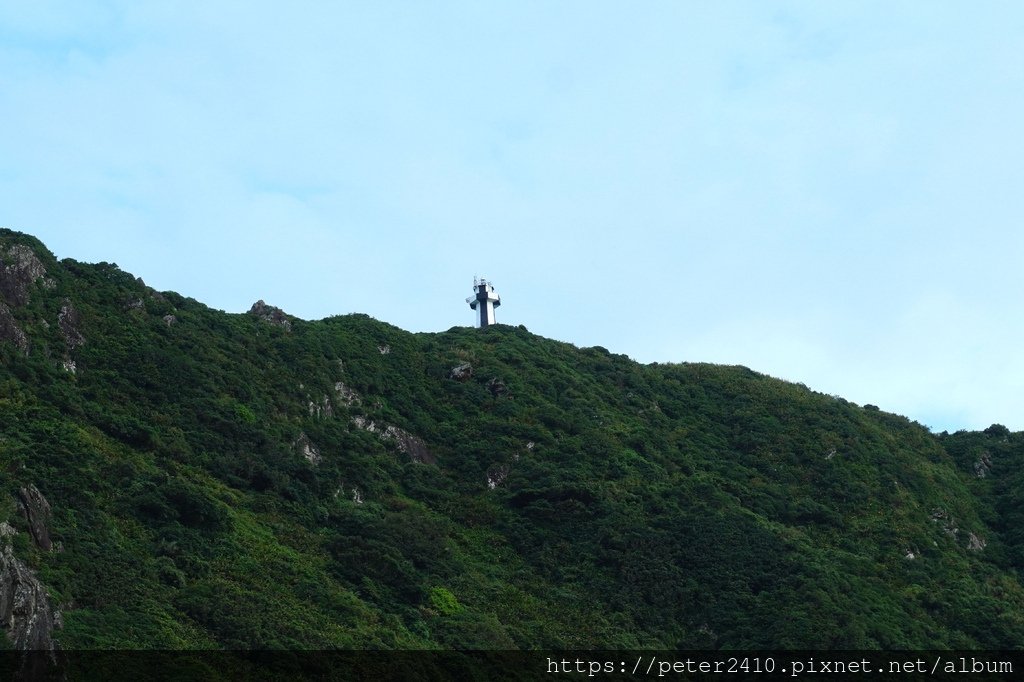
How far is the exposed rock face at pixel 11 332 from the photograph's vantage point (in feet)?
184

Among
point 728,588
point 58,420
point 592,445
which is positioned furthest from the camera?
point 592,445

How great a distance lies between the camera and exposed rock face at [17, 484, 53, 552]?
42281 millimetres

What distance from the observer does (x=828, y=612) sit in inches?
2100

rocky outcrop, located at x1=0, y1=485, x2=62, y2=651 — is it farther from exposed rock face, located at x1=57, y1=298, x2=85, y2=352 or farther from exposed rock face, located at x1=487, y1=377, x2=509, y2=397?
exposed rock face, located at x1=487, y1=377, x2=509, y2=397

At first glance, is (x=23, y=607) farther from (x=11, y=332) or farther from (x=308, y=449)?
(x=308, y=449)


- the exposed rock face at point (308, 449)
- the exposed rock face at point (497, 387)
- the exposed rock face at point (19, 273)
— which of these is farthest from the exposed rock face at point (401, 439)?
the exposed rock face at point (19, 273)

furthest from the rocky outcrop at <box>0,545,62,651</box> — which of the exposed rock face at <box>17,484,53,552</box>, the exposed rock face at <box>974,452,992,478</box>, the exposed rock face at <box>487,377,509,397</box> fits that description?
the exposed rock face at <box>974,452,992,478</box>

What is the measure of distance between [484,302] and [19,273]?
149ft

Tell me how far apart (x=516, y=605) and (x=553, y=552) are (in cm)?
584

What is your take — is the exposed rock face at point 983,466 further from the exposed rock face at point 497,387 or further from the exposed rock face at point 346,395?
the exposed rock face at point 346,395

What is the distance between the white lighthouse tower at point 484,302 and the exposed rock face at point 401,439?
32.9 meters

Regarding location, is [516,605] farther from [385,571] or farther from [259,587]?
[259,587]

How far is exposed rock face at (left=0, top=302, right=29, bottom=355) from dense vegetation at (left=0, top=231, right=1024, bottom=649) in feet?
0.53

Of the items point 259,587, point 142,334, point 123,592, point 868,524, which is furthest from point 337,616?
point 868,524
